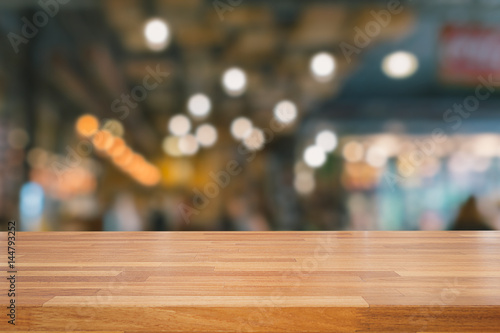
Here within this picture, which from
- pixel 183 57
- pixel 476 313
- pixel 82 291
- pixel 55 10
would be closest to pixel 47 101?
pixel 55 10

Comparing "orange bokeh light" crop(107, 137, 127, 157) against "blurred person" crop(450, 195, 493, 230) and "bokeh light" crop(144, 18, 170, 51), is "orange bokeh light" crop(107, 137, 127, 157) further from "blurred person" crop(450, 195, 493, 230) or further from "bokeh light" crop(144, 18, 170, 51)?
"blurred person" crop(450, 195, 493, 230)

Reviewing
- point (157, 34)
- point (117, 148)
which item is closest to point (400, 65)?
point (157, 34)

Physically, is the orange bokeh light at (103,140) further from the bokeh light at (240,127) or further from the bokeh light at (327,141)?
the bokeh light at (327,141)

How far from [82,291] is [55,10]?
142 inches

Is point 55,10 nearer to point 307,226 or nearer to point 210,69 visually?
point 210,69

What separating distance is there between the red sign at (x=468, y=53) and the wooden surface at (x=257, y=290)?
2.93 meters

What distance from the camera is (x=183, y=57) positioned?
3959 mm

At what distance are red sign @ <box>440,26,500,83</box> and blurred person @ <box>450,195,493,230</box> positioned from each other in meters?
1.01

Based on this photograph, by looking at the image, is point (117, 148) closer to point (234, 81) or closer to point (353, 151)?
point (234, 81)

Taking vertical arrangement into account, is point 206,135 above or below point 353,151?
above

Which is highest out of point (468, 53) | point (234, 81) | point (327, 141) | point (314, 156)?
point (468, 53)

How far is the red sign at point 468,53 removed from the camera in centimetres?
391

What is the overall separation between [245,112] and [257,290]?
3.11 metres

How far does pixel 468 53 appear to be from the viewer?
3914 mm
